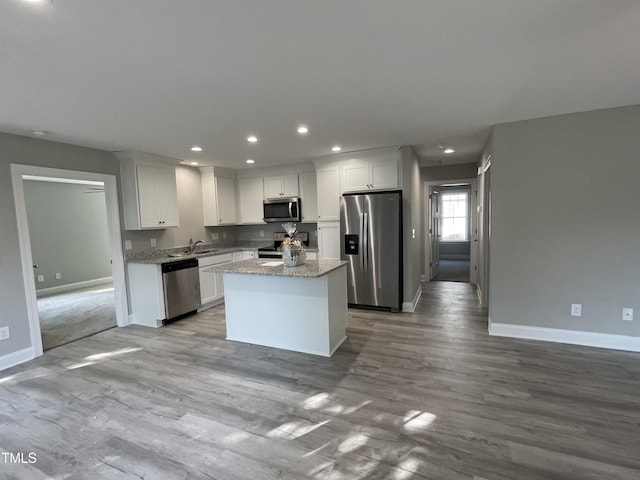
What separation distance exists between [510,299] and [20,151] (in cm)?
586

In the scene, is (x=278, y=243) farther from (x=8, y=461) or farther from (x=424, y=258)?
(x=8, y=461)

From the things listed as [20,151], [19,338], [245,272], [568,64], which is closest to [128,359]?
[19,338]

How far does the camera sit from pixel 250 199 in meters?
5.94

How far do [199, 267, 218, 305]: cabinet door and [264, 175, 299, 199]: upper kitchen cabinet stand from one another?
1.88 meters

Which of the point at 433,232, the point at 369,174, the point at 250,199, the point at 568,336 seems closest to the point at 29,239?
the point at 250,199

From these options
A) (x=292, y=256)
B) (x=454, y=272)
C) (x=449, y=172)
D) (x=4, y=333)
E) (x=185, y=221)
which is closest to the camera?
(x=4, y=333)

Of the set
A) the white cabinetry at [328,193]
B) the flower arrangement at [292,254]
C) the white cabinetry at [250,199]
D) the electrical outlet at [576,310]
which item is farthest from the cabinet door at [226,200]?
the electrical outlet at [576,310]

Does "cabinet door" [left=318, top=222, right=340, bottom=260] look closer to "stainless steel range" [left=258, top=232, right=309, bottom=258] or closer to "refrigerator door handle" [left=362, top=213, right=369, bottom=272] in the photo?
"refrigerator door handle" [left=362, top=213, right=369, bottom=272]

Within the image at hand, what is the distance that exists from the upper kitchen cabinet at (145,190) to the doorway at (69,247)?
181 centimetres

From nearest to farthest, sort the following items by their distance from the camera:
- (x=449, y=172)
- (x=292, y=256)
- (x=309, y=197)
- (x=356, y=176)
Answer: (x=292, y=256) → (x=356, y=176) → (x=309, y=197) → (x=449, y=172)

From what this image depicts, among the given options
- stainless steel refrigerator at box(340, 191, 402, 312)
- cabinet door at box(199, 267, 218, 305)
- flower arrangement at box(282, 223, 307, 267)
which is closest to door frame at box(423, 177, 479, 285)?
stainless steel refrigerator at box(340, 191, 402, 312)

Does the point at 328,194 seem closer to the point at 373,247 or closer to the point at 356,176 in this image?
the point at 356,176

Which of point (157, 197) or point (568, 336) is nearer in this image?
point (568, 336)

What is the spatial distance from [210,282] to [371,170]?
3.27 meters
